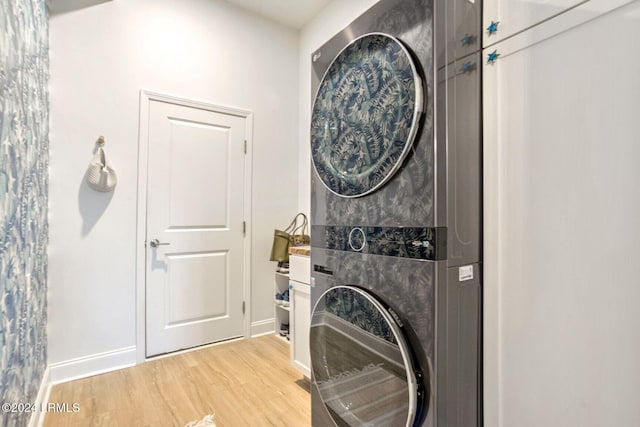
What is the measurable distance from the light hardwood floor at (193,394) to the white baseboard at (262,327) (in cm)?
38

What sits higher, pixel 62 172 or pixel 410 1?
pixel 410 1

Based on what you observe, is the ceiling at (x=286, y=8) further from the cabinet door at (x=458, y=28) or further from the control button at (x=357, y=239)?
the control button at (x=357, y=239)

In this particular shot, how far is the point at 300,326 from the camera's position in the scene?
76.7 inches

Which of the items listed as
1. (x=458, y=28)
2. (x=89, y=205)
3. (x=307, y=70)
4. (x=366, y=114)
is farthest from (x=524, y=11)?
(x=89, y=205)

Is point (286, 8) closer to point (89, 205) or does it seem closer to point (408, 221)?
point (89, 205)

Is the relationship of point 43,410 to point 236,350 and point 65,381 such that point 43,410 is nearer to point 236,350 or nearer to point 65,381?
point 65,381

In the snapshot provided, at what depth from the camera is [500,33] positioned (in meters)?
1.00

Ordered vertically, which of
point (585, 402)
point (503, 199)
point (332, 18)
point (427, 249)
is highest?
point (332, 18)

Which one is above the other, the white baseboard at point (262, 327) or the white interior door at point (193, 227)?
the white interior door at point (193, 227)

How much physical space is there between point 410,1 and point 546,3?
1.25 feet

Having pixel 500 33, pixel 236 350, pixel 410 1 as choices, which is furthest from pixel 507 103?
pixel 236 350

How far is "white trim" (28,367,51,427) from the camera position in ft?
4.98

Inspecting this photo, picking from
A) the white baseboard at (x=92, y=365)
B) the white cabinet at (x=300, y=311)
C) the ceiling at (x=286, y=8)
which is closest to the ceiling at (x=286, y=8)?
the ceiling at (x=286, y=8)

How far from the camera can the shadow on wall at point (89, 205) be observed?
2143 millimetres
